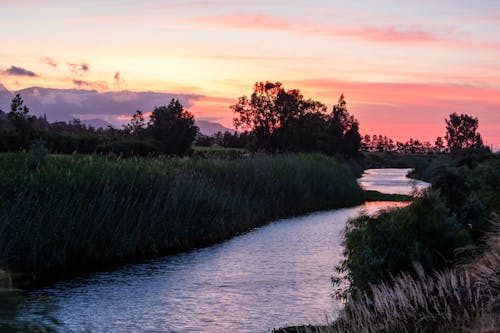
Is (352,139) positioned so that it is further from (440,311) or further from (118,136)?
(440,311)

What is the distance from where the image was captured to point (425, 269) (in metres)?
11.6

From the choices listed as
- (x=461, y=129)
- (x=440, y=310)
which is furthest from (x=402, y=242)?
(x=461, y=129)

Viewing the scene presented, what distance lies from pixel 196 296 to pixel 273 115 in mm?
63073

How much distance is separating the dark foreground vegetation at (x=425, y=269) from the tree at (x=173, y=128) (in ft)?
144

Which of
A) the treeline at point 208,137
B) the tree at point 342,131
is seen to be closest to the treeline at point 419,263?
the treeline at point 208,137

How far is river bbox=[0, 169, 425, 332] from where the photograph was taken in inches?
474

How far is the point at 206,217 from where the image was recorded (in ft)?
73.7

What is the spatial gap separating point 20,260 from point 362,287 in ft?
27.4

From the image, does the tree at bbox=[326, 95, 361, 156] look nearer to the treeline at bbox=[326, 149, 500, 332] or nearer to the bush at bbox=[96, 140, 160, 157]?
the bush at bbox=[96, 140, 160, 157]

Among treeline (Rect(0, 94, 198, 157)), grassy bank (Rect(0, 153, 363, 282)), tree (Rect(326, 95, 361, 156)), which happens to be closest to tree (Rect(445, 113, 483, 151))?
tree (Rect(326, 95, 361, 156))

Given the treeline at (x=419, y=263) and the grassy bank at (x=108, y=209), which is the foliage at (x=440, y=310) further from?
the grassy bank at (x=108, y=209)

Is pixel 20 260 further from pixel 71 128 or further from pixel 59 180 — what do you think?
pixel 71 128

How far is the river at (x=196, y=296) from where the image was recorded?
39.5 feet

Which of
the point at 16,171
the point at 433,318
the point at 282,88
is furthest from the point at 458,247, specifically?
the point at 282,88
